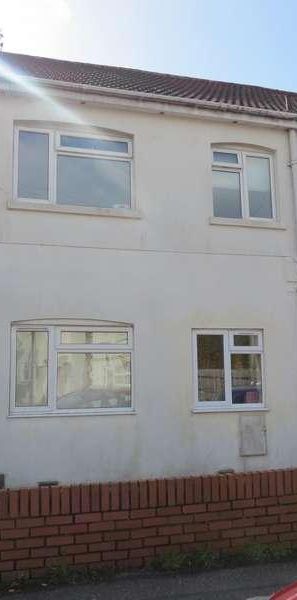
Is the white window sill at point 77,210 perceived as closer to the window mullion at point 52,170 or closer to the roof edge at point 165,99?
the window mullion at point 52,170

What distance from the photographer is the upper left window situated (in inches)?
322

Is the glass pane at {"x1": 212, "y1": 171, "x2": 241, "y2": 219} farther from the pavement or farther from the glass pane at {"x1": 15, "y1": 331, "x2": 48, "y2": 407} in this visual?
the pavement

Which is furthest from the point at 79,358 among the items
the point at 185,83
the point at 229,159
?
the point at 185,83

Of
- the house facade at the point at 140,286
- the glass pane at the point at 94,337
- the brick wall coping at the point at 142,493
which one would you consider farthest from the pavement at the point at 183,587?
the glass pane at the point at 94,337

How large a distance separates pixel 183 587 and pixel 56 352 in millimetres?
3529

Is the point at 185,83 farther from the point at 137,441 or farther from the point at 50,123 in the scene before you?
the point at 137,441

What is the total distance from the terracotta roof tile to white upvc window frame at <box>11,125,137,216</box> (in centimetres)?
72

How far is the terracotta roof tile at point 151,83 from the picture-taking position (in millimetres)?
9234

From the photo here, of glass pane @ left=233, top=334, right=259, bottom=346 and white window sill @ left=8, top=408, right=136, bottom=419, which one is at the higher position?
glass pane @ left=233, top=334, right=259, bottom=346

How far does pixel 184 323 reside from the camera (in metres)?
8.38

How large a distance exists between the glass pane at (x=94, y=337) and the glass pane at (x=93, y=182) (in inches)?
68.3

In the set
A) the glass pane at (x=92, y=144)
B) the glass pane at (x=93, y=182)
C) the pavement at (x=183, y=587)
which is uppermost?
the glass pane at (x=92, y=144)

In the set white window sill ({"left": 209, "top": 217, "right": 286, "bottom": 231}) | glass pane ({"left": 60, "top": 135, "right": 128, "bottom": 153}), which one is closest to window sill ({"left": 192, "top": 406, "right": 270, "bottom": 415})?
white window sill ({"left": 209, "top": 217, "right": 286, "bottom": 231})

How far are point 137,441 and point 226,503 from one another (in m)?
2.14
